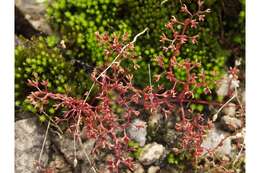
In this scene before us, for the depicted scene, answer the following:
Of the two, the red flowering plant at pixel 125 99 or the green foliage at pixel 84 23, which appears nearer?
the red flowering plant at pixel 125 99

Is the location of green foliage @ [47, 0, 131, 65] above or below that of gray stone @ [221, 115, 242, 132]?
above

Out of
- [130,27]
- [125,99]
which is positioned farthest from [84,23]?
[125,99]

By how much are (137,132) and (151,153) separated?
6.1 inches

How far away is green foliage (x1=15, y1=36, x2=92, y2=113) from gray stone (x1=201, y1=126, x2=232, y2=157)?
0.82 meters

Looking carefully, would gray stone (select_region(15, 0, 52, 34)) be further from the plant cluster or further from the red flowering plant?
the red flowering plant

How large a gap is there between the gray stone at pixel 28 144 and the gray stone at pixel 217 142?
39.1 inches

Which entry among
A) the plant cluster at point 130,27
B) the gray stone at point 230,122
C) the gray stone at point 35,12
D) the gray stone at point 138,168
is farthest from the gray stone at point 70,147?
the gray stone at point 230,122

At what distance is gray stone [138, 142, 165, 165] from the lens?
153 inches

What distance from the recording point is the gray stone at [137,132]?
3.88 metres

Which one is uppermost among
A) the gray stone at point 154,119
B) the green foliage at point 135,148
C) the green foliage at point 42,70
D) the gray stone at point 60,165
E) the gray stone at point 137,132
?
the green foliage at point 42,70

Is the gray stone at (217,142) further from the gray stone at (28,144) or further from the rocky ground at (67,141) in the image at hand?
the gray stone at (28,144)

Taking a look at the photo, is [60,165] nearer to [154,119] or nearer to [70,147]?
[70,147]

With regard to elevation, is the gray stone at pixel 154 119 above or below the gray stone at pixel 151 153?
above

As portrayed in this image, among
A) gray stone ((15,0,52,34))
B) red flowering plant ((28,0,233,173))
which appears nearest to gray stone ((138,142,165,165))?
red flowering plant ((28,0,233,173))
